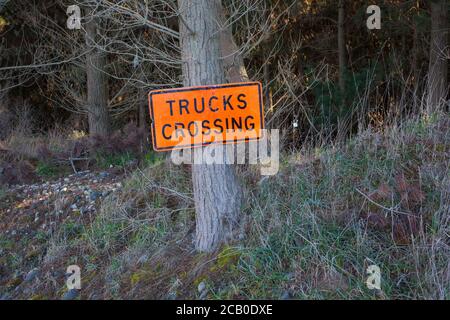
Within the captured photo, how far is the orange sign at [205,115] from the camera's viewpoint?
3.45 m

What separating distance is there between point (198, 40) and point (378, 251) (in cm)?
200

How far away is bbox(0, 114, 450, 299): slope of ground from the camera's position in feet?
10.4

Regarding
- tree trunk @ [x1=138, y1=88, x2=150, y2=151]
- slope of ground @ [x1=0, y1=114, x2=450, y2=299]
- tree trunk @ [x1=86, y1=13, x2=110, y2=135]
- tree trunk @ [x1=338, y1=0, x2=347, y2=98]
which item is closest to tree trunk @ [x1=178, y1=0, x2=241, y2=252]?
slope of ground @ [x1=0, y1=114, x2=450, y2=299]

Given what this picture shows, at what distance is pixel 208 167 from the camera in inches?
145

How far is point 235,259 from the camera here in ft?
11.4

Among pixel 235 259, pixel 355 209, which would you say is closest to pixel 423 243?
pixel 355 209

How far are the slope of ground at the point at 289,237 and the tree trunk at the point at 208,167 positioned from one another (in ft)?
0.49

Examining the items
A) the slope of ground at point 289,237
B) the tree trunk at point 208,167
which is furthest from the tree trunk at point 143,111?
the tree trunk at point 208,167

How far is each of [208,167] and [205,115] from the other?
43cm

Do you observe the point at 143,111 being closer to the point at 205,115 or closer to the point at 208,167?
the point at 208,167

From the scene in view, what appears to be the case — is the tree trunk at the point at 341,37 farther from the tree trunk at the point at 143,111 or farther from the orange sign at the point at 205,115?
the orange sign at the point at 205,115

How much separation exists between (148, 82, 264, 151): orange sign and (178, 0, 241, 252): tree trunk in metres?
0.18

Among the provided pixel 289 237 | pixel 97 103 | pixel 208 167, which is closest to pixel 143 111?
pixel 97 103
